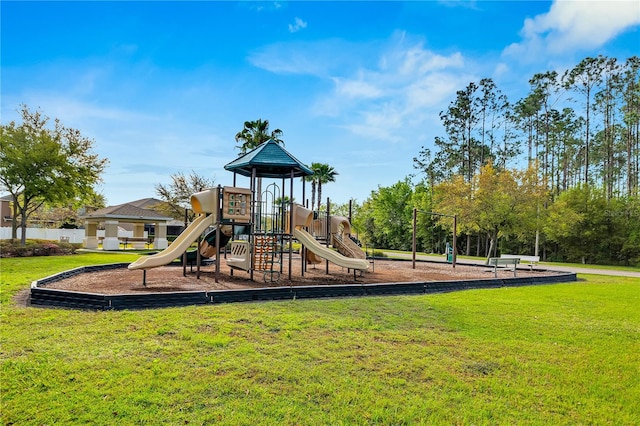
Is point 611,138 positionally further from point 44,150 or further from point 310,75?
point 44,150

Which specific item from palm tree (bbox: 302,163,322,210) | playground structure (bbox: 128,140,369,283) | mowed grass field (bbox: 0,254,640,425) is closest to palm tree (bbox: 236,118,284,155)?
palm tree (bbox: 302,163,322,210)

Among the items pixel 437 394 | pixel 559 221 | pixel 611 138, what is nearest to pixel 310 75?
pixel 437 394

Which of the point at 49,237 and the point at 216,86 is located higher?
the point at 216,86

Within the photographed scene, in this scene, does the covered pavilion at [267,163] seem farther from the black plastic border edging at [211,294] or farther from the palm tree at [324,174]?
the palm tree at [324,174]

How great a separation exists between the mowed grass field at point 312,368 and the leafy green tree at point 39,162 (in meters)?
21.4

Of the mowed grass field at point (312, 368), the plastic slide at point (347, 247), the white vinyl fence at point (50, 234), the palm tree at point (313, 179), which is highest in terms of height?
the palm tree at point (313, 179)

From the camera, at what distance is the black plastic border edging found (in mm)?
7801

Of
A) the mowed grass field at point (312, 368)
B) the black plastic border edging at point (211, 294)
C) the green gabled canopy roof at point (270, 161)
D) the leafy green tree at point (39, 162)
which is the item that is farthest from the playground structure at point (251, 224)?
the leafy green tree at point (39, 162)

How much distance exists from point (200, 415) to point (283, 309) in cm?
454

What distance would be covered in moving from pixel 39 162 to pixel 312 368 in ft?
91.1

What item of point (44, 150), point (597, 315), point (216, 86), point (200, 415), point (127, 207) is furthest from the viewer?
point (127, 207)

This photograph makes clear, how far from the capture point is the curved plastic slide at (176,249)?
10383mm

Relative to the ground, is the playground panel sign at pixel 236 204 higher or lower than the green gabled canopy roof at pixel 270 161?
lower

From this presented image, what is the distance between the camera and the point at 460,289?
12.1 meters
